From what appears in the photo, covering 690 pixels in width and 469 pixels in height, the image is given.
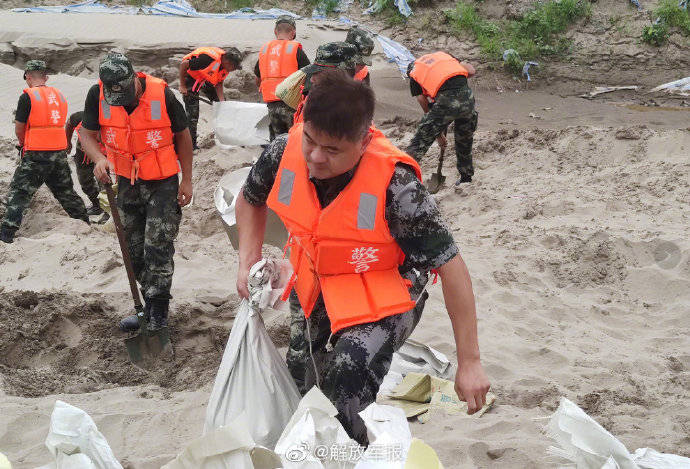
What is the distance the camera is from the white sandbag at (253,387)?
9.33 ft

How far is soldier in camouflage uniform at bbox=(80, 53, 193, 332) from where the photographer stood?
15.5 ft

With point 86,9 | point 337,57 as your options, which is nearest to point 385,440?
point 337,57

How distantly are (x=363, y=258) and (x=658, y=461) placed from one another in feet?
3.97

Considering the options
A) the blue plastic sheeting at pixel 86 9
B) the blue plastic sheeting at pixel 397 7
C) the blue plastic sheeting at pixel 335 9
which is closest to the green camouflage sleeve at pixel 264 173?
the blue plastic sheeting at pixel 397 7

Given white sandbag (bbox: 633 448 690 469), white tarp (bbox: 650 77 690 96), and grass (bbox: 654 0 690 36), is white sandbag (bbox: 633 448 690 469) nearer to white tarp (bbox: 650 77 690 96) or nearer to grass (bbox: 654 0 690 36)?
white tarp (bbox: 650 77 690 96)

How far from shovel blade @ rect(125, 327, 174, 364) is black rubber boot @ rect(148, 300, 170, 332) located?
0.08 m

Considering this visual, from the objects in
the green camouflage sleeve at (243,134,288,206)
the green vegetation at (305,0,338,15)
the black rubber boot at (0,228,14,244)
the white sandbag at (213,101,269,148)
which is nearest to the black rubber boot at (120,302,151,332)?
the green camouflage sleeve at (243,134,288,206)

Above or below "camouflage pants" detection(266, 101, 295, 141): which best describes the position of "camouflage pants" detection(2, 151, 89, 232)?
below

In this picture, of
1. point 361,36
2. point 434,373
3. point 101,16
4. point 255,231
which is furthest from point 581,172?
point 101,16

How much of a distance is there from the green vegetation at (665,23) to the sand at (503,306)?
4.15 metres

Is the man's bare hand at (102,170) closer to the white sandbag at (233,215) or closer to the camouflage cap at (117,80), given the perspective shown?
the camouflage cap at (117,80)

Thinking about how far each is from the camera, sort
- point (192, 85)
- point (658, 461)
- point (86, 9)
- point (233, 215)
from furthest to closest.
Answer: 1. point (86, 9)
2. point (192, 85)
3. point (233, 215)
4. point (658, 461)

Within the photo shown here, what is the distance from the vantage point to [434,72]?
754cm

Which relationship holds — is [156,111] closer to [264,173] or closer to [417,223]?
[264,173]
